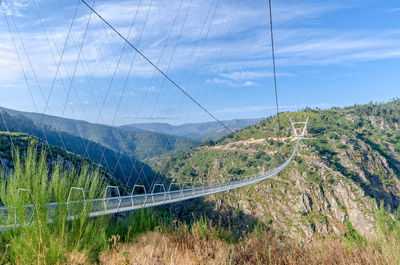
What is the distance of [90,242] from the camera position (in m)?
3.18

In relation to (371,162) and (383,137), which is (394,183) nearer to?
(371,162)

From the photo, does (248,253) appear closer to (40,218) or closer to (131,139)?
(40,218)

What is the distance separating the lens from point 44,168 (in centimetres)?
294

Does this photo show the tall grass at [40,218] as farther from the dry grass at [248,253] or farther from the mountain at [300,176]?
the mountain at [300,176]

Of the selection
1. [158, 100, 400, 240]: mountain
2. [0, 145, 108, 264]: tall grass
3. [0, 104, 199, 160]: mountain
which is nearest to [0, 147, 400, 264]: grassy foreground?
[0, 145, 108, 264]: tall grass

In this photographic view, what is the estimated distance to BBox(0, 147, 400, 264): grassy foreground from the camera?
8.75 feet

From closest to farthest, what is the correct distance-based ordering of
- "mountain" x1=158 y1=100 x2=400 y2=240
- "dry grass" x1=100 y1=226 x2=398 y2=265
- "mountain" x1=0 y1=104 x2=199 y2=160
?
"dry grass" x1=100 y1=226 x2=398 y2=265 → "mountain" x1=158 y1=100 x2=400 y2=240 → "mountain" x1=0 y1=104 x2=199 y2=160

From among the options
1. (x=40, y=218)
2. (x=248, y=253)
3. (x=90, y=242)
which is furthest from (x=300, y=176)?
(x=40, y=218)

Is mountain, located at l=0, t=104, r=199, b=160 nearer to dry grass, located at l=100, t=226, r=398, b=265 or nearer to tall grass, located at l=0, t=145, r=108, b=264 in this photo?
dry grass, located at l=100, t=226, r=398, b=265

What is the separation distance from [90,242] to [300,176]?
71.5 m

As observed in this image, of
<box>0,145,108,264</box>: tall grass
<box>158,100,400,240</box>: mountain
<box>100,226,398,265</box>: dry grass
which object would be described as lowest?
<box>158,100,400,240</box>: mountain

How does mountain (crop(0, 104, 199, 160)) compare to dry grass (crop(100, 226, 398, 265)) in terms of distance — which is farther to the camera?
mountain (crop(0, 104, 199, 160))

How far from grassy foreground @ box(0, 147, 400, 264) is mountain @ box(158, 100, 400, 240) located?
151 ft

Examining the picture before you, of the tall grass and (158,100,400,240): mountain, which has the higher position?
the tall grass
